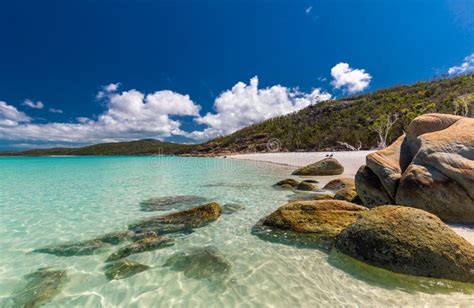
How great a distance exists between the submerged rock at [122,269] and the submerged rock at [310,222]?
3302 millimetres

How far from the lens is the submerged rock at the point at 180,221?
7910 millimetres

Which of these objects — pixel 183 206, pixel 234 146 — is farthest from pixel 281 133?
pixel 183 206

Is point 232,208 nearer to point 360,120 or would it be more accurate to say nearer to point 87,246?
point 87,246

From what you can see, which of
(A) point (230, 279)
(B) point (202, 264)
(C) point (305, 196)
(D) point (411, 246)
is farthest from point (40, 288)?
(C) point (305, 196)

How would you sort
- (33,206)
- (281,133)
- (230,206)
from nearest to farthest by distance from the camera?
(230,206) → (33,206) → (281,133)

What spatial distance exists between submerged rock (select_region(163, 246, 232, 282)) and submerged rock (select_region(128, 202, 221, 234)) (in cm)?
178

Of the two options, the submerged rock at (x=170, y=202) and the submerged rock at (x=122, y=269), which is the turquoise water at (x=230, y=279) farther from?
the submerged rock at (x=170, y=202)

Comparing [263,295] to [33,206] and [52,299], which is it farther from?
[33,206]

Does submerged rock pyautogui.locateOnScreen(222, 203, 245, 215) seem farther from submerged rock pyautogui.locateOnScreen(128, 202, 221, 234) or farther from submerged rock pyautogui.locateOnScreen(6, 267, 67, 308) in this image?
submerged rock pyautogui.locateOnScreen(6, 267, 67, 308)

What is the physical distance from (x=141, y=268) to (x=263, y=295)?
2.73m

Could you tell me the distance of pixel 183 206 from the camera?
11.4 m

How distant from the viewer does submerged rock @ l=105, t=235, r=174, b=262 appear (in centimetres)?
607

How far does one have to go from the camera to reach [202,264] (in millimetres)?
5523

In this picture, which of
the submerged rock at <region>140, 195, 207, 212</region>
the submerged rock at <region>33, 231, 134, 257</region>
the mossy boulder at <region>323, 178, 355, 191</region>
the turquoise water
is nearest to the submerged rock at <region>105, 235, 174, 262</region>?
the turquoise water
